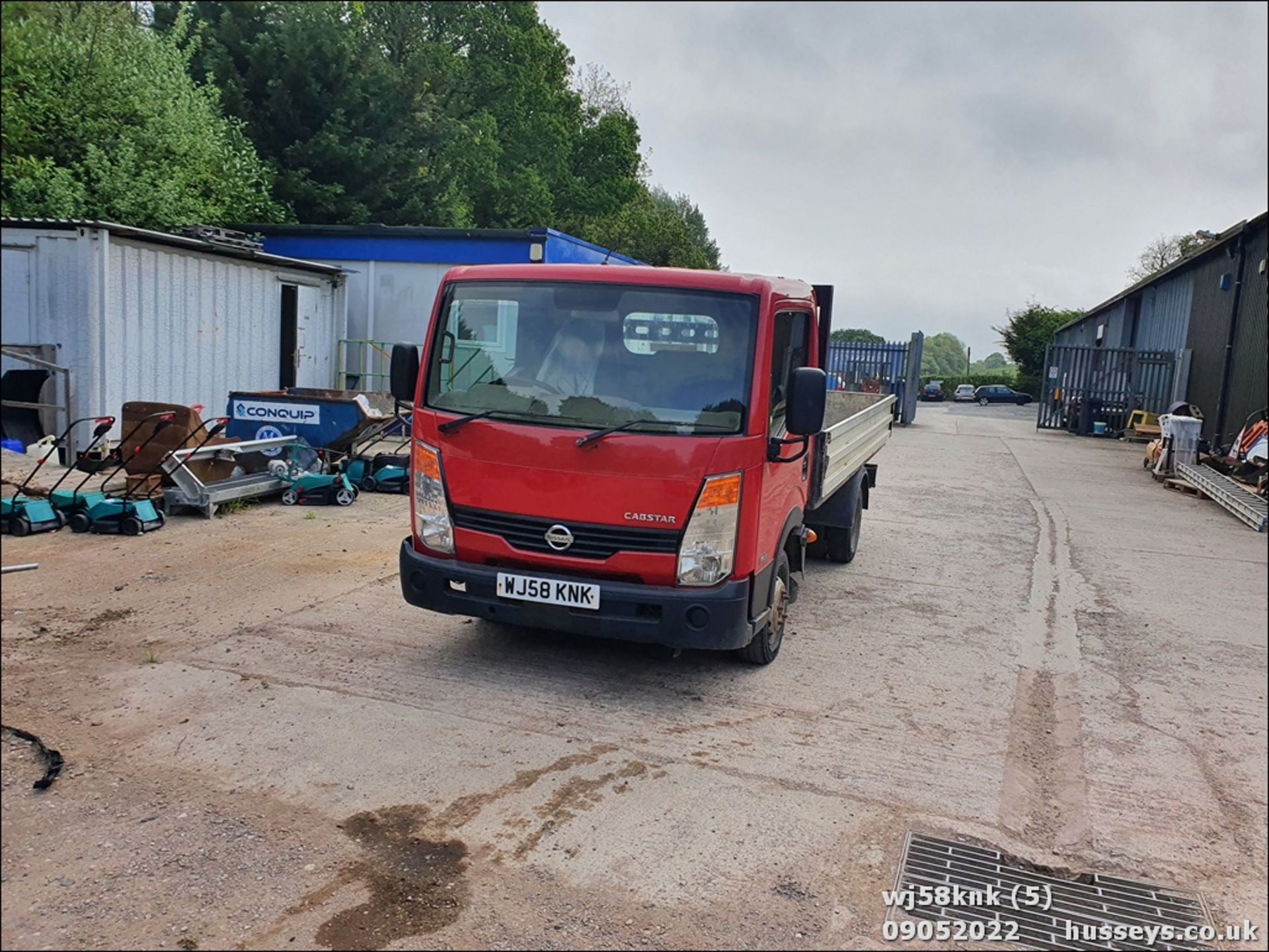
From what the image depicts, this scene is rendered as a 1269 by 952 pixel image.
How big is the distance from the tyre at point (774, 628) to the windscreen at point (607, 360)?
3.68 feet

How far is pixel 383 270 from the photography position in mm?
16531

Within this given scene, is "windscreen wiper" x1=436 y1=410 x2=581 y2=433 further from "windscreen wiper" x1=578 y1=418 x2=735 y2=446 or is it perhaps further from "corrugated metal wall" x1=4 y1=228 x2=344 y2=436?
"corrugated metal wall" x1=4 y1=228 x2=344 y2=436

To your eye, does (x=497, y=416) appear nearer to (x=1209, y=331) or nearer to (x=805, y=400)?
(x=805, y=400)

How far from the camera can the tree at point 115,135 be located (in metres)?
15.3

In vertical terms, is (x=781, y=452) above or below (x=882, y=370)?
below

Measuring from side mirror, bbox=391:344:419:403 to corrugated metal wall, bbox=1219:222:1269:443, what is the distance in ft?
50.5

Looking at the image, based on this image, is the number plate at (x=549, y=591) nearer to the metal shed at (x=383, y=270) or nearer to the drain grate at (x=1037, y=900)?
the drain grate at (x=1037, y=900)

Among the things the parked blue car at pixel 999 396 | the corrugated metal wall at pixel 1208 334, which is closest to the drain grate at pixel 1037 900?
the corrugated metal wall at pixel 1208 334

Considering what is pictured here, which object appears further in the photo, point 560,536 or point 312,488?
point 312,488

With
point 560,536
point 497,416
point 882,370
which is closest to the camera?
point 560,536

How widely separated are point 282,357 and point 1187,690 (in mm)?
13702

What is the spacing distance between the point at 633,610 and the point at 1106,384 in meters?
24.3

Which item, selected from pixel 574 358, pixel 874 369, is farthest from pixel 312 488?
pixel 874 369

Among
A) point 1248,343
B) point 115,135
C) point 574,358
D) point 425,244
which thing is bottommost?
point 574,358
